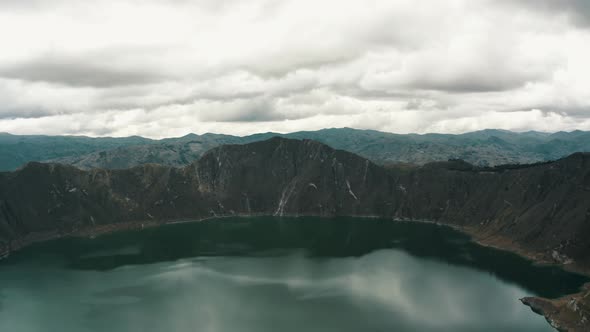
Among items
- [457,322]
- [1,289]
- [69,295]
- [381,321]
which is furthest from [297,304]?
[1,289]

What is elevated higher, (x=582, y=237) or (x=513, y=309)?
(x=582, y=237)

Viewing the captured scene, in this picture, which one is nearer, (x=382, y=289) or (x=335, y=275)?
(x=382, y=289)

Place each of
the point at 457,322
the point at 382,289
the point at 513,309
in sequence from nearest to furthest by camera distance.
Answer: the point at 457,322 < the point at 513,309 < the point at 382,289

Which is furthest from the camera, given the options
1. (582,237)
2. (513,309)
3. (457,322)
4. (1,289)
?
(582,237)

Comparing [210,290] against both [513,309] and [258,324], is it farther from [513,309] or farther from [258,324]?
[513,309]

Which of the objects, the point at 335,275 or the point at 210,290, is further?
the point at 335,275

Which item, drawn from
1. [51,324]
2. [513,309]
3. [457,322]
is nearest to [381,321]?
[457,322]

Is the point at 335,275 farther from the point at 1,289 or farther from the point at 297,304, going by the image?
the point at 1,289

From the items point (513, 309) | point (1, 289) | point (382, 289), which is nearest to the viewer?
point (513, 309)

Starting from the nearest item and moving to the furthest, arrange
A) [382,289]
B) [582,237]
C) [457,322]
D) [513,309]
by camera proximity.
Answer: [457,322] → [513,309] → [382,289] → [582,237]
